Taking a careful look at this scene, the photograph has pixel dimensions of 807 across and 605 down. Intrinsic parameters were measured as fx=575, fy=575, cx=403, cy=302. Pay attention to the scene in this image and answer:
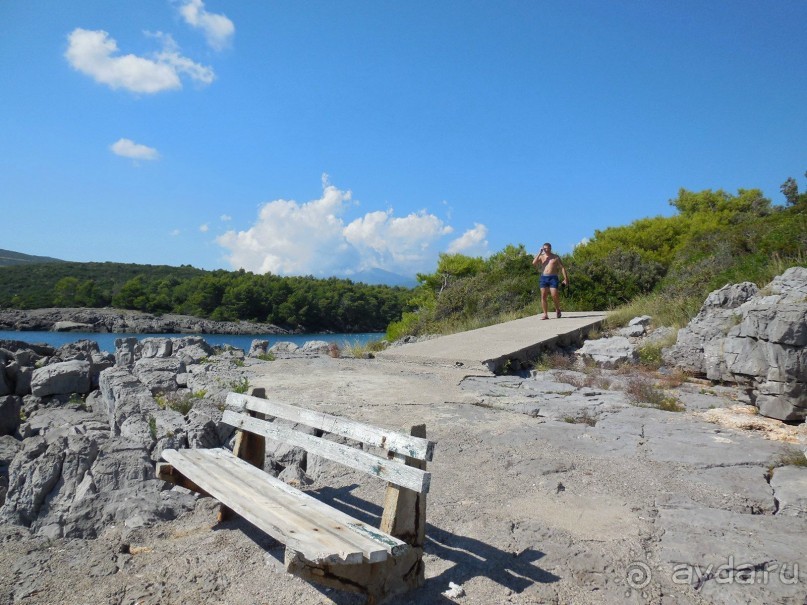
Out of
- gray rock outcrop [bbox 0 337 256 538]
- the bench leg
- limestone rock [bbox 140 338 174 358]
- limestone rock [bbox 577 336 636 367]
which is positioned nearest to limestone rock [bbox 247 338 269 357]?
gray rock outcrop [bbox 0 337 256 538]

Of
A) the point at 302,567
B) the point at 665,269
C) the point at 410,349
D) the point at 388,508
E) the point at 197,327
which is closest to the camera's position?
the point at 302,567

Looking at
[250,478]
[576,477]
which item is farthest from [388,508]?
[576,477]

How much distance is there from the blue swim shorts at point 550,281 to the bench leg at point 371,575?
9891mm

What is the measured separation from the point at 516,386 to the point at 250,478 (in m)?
4.53

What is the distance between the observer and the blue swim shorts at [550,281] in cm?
1197

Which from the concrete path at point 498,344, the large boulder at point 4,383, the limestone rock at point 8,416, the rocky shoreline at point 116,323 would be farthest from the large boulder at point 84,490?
the rocky shoreline at point 116,323

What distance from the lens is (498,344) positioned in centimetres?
937

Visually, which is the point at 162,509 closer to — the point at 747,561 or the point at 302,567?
the point at 302,567

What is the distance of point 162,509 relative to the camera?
3.79 metres

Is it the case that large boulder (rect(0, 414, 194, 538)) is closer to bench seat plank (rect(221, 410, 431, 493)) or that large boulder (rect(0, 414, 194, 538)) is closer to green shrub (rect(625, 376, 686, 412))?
bench seat plank (rect(221, 410, 431, 493))

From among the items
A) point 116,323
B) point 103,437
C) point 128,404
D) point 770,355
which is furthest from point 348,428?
point 116,323

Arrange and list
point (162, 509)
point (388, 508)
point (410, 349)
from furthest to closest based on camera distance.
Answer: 1. point (410, 349)
2. point (162, 509)
3. point (388, 508)

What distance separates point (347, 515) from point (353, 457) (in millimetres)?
272

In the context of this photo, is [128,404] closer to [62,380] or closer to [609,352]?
[62,380]
